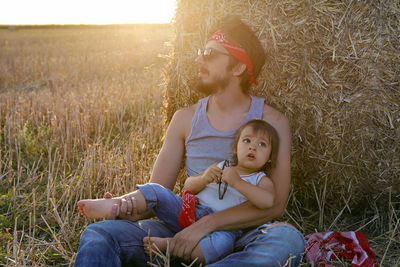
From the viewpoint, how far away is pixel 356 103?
3.37 m

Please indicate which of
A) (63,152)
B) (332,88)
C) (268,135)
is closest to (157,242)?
(268,135)

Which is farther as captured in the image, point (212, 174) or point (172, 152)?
point (172, 152)

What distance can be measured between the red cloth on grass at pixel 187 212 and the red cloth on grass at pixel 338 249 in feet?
2.88

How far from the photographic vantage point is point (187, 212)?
2.78 metres

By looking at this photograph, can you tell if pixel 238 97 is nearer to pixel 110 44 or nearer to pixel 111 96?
pixel 111 96

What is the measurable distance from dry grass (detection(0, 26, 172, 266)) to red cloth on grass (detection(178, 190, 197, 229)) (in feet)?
2.51

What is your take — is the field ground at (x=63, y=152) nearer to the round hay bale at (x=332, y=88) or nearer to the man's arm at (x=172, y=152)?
the round hay bale at (x=332, y=88)

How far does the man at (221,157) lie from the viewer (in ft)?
8.18

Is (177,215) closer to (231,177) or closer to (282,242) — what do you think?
(231,177)

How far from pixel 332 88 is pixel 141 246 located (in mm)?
1969

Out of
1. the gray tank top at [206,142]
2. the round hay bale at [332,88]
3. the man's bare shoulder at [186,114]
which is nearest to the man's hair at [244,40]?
the round hay bale at [332,88]

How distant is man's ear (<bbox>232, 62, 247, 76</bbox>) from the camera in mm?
3328

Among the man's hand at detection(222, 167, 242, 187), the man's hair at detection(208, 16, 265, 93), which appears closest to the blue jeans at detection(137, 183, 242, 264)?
the man's hand at detection(222, 167, 242, 187)

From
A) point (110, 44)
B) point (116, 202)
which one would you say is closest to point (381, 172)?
point (116, 202)
